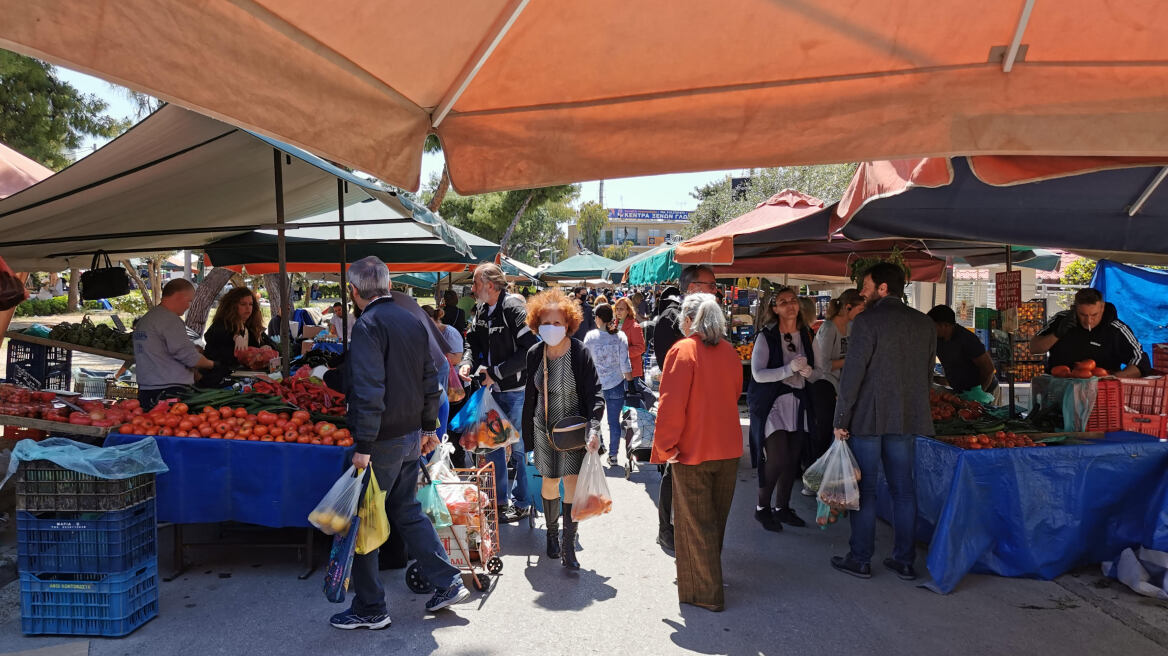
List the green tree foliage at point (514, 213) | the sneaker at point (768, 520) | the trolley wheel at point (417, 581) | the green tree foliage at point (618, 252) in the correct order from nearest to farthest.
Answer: the trolley wheel at point (417, 581)
the sneaker at point (768, 520)
the green tree foliage at point (514, 213)
the green tree foliage at point (618, 252)

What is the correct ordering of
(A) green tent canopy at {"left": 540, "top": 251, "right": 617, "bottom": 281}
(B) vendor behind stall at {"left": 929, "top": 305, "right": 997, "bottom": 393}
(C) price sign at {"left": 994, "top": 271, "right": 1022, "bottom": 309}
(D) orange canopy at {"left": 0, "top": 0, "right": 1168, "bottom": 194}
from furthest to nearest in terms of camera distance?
1. (A) green tent canopy at {"left": 540, "top": 251, "right": 617, "bottom": 281}
2. (B) vendor behind stall at {"left": 929, "top": 305, "right": 997, "bottom": 393}
3. (C) price sign at {"left": 994, "top": 271, "right": 1022, "bottom": 309}
4. (D) orange canopy at {"left": 0, "top": 0, "right": 1168, "bottom": 194}

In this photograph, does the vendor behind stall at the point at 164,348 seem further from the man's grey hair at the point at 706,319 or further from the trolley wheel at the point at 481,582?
the man's grey hair at the point at 706,319

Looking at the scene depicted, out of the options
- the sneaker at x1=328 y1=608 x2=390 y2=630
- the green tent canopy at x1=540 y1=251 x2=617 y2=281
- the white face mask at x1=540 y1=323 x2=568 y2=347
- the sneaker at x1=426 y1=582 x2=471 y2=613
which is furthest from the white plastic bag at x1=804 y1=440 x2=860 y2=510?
the green tent canopy at x1=540 y1=251 x2=617 y2=281

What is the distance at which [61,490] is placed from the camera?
4.09 m

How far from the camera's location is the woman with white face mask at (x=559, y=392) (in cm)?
519

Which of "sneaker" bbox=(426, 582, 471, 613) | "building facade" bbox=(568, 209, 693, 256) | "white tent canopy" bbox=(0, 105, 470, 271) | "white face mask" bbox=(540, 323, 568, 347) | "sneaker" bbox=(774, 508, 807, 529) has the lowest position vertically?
"sneaker" bbox=(774, 508, 807, 529)

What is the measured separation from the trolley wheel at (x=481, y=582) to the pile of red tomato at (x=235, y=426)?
1.23 metres

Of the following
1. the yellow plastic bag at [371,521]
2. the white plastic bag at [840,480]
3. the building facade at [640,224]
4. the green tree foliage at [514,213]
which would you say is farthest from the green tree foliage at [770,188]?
the building facade at [640,224]

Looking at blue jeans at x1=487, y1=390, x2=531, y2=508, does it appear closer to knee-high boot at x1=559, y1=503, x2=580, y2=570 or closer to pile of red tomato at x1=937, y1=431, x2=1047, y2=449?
knee-high boot at x1=559, y1=503, x2=580, y2=570

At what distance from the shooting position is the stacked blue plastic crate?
407cm

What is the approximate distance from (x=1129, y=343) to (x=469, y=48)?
6.77 m

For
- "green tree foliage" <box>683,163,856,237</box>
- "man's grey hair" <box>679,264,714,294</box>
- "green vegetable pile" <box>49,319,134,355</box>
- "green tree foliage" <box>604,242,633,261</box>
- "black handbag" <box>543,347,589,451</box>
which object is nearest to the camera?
"black handbag" <box>543,347,589,451</box>

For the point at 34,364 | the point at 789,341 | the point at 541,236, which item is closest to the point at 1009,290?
the point at 789,341

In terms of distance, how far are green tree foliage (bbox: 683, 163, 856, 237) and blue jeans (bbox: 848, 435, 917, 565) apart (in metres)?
16.8
